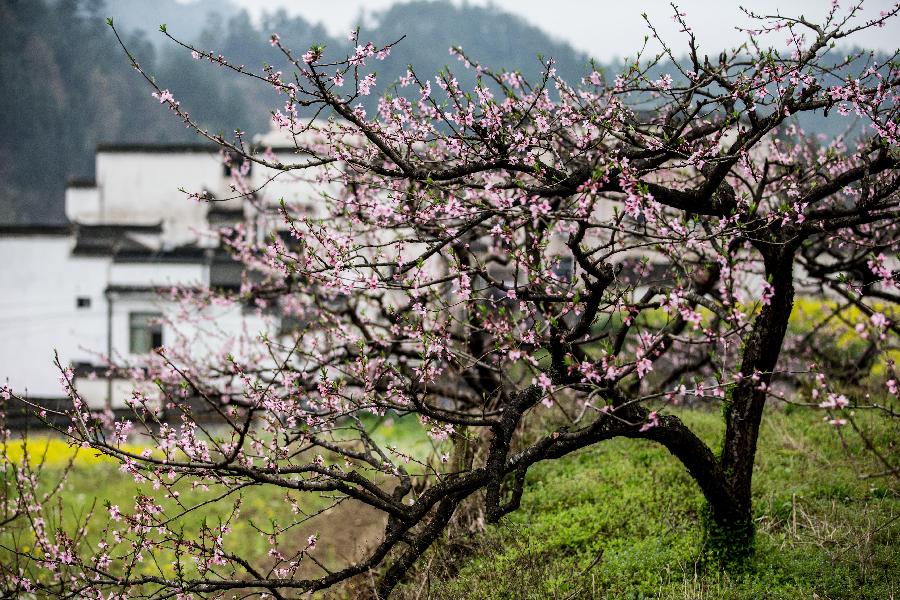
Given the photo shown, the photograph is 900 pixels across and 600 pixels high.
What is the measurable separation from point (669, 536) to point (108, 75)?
67748mm

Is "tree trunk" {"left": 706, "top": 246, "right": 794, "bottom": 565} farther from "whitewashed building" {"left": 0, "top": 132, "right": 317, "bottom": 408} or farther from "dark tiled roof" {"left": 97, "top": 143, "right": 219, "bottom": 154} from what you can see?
"dark tiled roof" {"left": 97, "top": 143, "right": 219, "bottom": 154}

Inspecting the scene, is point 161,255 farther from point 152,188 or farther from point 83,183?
point 83,183

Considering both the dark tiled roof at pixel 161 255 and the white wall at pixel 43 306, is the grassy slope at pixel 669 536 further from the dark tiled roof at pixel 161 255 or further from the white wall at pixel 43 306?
the white wall at pixel 43 306

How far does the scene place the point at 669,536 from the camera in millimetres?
7113

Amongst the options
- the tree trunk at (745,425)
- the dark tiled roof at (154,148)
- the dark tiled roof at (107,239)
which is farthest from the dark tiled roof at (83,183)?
the tree trunk at (745,425)

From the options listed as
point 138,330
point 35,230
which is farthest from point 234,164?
point 35,230

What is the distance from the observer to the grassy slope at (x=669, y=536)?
6.21m

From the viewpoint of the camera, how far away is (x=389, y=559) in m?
7.90

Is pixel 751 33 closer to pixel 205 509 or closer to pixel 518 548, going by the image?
pixel 518 548

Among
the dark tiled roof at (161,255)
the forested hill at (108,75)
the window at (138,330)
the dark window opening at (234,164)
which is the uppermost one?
the forested hill at (108,75)

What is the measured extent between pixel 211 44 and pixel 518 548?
80.0m

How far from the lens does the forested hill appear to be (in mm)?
53750

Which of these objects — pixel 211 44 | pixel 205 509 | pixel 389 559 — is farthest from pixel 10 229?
pixel 211 44

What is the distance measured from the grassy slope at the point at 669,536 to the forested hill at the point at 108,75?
37717 mm
